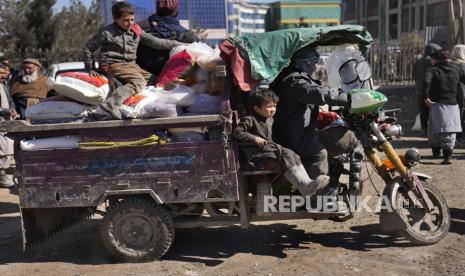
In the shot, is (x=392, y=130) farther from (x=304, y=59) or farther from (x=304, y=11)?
(x=304, y=11)

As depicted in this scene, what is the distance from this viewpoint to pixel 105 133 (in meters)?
4.39

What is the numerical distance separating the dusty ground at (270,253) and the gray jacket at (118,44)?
179 centimetres

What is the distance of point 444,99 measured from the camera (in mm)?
8703

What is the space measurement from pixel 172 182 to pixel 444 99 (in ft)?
19.2

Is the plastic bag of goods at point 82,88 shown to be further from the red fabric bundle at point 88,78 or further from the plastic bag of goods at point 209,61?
the plastic bag of goods at point 209,61

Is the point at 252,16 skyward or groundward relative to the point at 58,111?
skyward

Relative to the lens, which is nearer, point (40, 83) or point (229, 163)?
point (229, 163)

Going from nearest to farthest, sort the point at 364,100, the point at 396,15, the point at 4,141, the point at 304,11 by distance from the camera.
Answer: the point at 364,100
the point at 4,141
the point at 396,15
the point at 304,11

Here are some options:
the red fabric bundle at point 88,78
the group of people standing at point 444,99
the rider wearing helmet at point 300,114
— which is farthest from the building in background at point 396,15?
the red fabric bundle at point 88,78

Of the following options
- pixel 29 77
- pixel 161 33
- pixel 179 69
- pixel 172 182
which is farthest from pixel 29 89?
pixel 172 182

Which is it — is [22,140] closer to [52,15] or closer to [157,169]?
[157,169]

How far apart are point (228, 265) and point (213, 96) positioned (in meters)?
1.40

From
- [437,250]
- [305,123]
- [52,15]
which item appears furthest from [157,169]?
[52,15]

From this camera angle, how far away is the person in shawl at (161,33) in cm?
537
